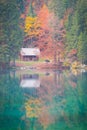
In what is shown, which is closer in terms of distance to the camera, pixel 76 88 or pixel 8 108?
pixel 8 108

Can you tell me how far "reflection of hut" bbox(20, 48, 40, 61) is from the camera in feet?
48.4

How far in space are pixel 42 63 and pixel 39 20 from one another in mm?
1721

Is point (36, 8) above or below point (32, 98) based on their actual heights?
above

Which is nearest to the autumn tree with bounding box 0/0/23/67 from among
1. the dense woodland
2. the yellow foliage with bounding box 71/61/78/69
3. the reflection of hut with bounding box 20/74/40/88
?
the dense woodland

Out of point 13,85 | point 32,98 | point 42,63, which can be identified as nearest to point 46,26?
point 42,63

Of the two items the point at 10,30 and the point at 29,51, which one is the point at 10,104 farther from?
the point at 10,30

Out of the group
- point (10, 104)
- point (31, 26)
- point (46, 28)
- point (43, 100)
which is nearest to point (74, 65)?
point (46, 28)

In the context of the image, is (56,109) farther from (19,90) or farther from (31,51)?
(31,51)

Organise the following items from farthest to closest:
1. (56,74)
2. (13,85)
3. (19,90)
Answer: (56,74) → (13,85) → (19,90)

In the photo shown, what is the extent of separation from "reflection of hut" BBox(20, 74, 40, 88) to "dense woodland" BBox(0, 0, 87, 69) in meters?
1.24

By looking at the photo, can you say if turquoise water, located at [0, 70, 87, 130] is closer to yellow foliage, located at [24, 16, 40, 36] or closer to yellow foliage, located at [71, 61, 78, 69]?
yellow foliage, located at [71, 61, 78, 69]

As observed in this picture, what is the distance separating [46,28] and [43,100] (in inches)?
243

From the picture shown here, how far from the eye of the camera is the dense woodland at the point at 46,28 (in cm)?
1480

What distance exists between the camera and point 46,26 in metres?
15.0
